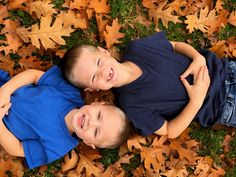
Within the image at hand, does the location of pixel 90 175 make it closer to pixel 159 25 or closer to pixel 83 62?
pixel 83 62

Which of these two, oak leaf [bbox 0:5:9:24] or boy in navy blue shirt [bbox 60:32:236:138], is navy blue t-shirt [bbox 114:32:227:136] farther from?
oak leaf [bbox 0:5:9:24]

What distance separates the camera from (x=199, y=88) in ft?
11.9

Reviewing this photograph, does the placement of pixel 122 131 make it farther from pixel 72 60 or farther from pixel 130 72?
pixel 72 60

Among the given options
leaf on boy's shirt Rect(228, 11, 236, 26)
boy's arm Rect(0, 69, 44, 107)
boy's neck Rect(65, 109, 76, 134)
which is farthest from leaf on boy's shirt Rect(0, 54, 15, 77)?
leaf on boy's shirt Rect(228, 11, 236, 26)

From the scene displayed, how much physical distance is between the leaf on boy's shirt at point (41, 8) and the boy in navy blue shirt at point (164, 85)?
520mm

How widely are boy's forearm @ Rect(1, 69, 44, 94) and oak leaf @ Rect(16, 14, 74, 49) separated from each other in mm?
244

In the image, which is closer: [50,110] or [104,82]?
[104,82]

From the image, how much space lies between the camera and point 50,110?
3.54 meters

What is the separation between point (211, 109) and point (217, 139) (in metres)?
0.52

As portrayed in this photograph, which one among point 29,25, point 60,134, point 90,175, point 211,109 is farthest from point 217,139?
point 29,25

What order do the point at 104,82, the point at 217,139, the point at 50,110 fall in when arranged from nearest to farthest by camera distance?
the point at 104,82, the point at 50,110, the point at 217,139

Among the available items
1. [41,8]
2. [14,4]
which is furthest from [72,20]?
[14,4]

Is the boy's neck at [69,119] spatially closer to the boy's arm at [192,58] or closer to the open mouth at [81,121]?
the open mouth at [81,121]

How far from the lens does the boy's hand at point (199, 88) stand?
362 cm
